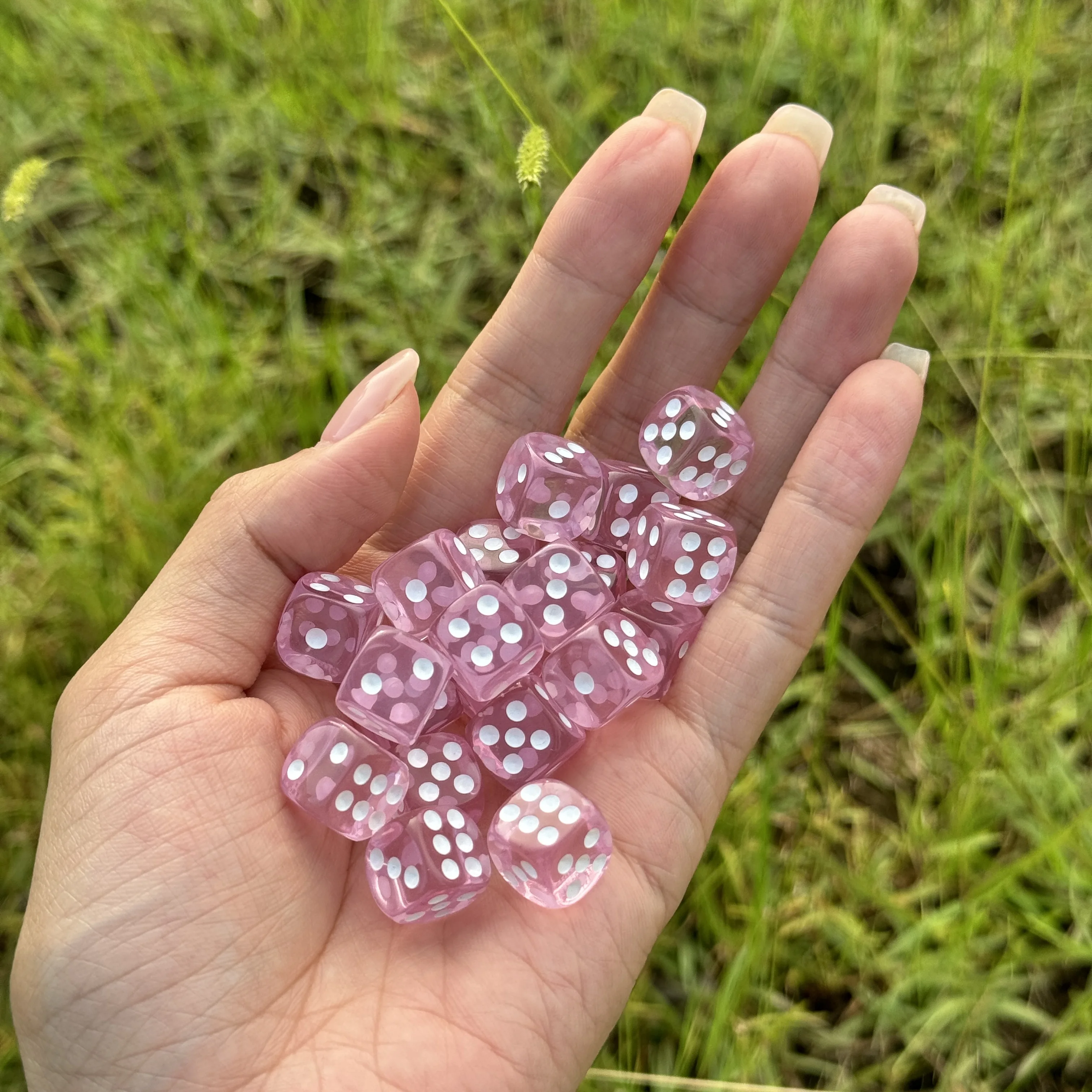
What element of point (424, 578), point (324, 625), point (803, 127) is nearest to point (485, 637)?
point (424, 578)

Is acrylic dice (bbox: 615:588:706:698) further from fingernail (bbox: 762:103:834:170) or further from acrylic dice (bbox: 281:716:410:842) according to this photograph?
fingernail (bbox: 762:103:834:170)

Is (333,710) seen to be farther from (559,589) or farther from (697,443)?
(697,443)

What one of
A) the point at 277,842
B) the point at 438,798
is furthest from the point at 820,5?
the point at 277,842

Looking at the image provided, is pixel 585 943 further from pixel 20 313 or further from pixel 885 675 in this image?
pixel 20 313

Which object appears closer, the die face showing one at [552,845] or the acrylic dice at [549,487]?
the die face showing one at [552,845]

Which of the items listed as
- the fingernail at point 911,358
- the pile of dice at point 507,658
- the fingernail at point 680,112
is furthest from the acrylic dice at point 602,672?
the fingernail at point 680,112

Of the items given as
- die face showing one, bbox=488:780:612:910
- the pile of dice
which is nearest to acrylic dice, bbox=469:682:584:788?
the pile of dice

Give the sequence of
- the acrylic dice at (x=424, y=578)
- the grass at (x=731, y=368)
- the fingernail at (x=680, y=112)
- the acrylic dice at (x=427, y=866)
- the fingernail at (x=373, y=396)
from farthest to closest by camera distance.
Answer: the grass at (x=731, y=368) < the fingernail at (x=680, y=112) < the acrylic dice at (x=424, y=578) < the fingernail at (x=373, y=396) < the acrylic dice at (x=427, y=866)

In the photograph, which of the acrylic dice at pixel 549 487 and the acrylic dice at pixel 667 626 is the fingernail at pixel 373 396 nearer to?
the acrylic dice at pixel 549 487
